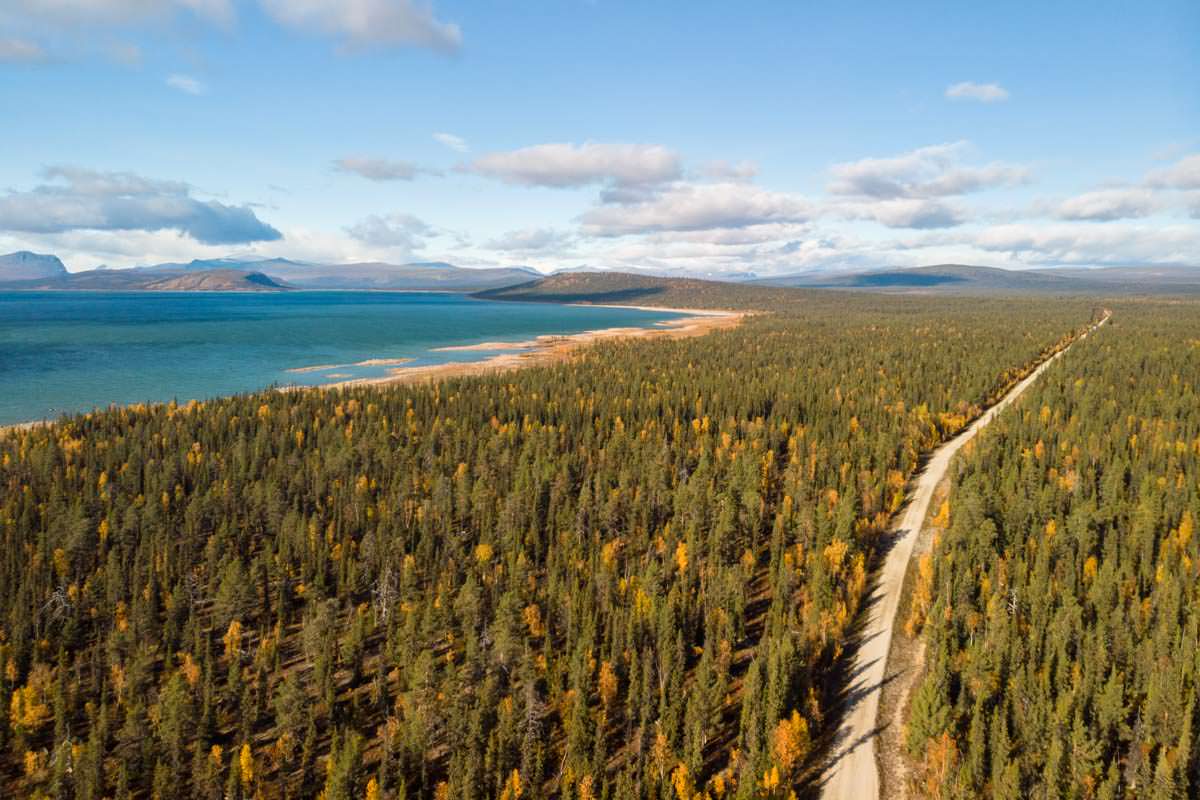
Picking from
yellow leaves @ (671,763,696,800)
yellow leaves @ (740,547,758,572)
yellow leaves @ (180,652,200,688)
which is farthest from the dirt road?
yellow leaves @ (180,652,200,688)

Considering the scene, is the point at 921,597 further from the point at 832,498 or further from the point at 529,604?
the point at 529,604

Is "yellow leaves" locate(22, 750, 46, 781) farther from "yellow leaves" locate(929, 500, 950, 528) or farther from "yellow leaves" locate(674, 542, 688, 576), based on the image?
"yellow leaves" locate(929, 500, 950, 528)

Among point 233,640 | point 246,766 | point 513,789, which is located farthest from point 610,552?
point 246,766

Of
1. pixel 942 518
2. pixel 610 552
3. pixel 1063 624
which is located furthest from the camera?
pixel 942 518

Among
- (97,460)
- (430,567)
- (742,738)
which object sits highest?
(97,460)

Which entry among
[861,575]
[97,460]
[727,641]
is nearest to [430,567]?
[727,641]

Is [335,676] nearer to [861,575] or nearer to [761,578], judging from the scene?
[761,578]
